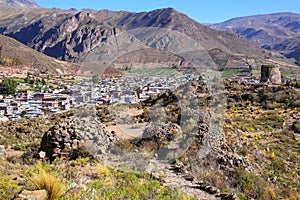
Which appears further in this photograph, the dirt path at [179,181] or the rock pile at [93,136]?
the rock pile at [93,136]

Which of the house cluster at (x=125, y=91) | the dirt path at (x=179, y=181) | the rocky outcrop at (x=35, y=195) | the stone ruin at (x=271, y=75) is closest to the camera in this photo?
the rocky outcrop at (x=35, y=195)

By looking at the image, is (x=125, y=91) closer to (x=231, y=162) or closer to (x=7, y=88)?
(x=7, y=88)

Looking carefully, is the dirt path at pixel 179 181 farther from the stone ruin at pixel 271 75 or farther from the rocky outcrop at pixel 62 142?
the stone ruin at pixel 271 75

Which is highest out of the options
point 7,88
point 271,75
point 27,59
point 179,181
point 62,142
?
point 271,75

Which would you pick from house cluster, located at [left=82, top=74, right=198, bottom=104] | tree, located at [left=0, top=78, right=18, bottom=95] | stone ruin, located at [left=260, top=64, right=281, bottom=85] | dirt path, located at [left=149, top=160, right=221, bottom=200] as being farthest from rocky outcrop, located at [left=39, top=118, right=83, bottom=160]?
tree, located at [left=0, top=78, right=18, bottom=95]

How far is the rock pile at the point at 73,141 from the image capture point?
25.8ft

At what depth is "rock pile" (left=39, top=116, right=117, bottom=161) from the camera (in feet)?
25.8

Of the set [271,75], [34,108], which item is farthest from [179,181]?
[34,108]

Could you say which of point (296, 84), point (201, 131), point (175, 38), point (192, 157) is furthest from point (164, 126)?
point (296, 84)

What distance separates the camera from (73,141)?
8.05 m

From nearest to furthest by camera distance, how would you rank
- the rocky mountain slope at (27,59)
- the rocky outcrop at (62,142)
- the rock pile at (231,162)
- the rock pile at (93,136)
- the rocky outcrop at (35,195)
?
the rocky outcrop at (35,195)
the rock pile at (231,162)
the rocky outcrop at (62,142)
the rock pile at (93,136)
the rocky mountain slope at (27,59)

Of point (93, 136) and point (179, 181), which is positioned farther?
point (93, 136)

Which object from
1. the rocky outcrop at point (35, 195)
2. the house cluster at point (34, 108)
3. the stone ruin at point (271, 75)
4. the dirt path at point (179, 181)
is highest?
the stone ruin at point (271, 75)

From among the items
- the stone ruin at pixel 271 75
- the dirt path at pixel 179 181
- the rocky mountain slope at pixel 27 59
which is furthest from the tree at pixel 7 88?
the dirt path at pixel 179 181
